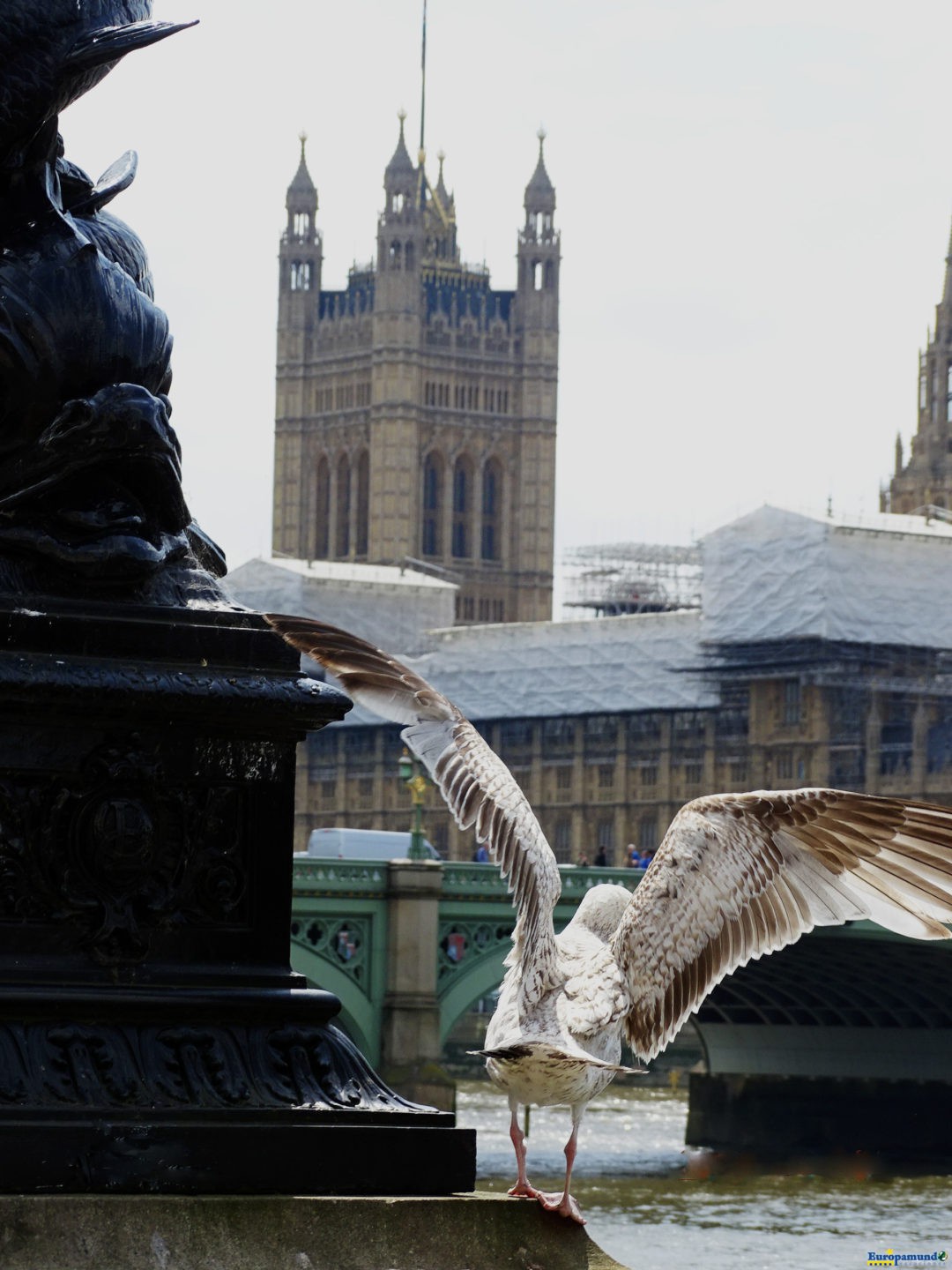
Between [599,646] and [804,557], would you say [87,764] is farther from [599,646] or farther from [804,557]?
[599,646]

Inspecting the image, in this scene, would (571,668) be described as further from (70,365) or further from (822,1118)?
(70,365)

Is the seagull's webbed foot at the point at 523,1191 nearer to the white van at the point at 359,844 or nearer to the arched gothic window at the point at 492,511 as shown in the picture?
the white van at the point at 359,844

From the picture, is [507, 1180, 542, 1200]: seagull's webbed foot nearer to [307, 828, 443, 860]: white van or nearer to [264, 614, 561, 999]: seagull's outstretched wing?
[264, 614, 561, 999]: seagull's outstretched wing

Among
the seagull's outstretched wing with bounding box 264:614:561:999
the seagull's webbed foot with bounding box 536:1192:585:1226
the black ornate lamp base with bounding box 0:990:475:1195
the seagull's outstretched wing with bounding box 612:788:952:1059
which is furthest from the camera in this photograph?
the seagull's outstretched wing with bounding box 264:614:561:999

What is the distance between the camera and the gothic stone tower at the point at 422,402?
10375 centimetres

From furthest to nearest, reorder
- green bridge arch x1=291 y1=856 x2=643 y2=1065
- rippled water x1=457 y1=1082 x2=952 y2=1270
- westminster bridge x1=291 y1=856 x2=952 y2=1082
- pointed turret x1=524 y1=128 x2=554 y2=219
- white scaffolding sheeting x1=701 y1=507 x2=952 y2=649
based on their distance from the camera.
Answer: pointed turret x1=524 y1=128 x2=554 y2=219
white scaffolding sheeting x1=701 y1=507 x2=952 y2=649
westminster bridge x1=291 y1=856 x2=952 y2=1082
green bridge arch x1=291 y1=856 x2=643 y2=1065
rippled water x1=457 y1=1082 x2=952 y2=1270

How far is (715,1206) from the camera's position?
29.6 m

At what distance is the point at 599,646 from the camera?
74188 millimetres

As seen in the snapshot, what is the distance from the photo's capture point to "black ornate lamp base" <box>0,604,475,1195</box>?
3.89m

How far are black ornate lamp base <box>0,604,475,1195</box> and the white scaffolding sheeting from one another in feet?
188

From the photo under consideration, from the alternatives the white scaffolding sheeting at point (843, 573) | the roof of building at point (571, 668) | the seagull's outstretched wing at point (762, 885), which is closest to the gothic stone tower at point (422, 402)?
the roof of building at point (571, 668)

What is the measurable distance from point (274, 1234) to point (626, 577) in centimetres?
8997

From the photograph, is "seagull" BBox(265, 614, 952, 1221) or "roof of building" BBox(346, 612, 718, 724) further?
"roof of building" BBox(346, 612, 718, 724)

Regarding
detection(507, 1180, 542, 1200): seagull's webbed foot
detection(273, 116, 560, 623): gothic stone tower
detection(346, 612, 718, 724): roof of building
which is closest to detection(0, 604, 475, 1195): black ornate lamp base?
detection(507, 1180, 542, 1200): seagull's webbed foot
